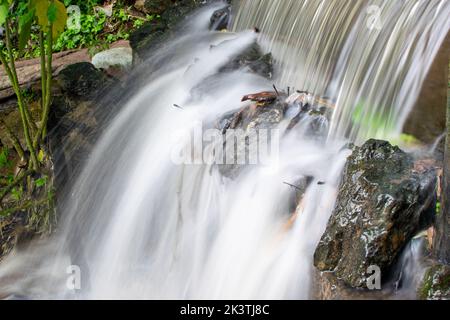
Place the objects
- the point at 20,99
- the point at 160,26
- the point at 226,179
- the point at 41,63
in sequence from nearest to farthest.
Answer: the point at 226,179, the point at 20,99, the point at 41,63, the point at 160,26

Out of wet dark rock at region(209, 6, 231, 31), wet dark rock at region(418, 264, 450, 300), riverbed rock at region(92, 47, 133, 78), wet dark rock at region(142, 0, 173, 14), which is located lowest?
wet dark rock at region(418, 264, 450, 300)

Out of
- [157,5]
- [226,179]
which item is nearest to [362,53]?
[226,179]

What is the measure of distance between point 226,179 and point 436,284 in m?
1.66

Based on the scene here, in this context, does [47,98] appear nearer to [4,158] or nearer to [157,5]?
[4,158]

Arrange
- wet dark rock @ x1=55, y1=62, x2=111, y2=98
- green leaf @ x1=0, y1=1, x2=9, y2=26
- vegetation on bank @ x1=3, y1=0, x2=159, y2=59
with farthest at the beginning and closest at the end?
vegetation on bank @ x1=3, y1=0, x2=159, y2=59 < wet dark rock @ x1=55, y1=62, x2=111, y2=98 < green leaf @ x1=0, y1=1, x2=9, y2=26

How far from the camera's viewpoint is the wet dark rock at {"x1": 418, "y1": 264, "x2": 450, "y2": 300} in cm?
302

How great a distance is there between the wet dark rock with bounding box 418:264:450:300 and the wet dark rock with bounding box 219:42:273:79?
99.1 inches

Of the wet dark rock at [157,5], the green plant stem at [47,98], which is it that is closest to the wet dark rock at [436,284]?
the green plant stem at [47,98]

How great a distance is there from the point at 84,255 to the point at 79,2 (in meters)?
4.17

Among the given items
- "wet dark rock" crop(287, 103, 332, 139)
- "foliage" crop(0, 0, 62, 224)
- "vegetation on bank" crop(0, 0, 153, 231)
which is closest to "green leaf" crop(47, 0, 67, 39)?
"vegetation on bank" crop(0, 0, 153, 231)

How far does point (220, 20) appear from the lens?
634 centimetres

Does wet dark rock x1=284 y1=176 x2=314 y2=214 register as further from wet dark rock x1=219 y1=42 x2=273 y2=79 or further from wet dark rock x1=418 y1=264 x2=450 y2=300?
wet dark rock x1=219 y1=42 x2=273 y2=79
